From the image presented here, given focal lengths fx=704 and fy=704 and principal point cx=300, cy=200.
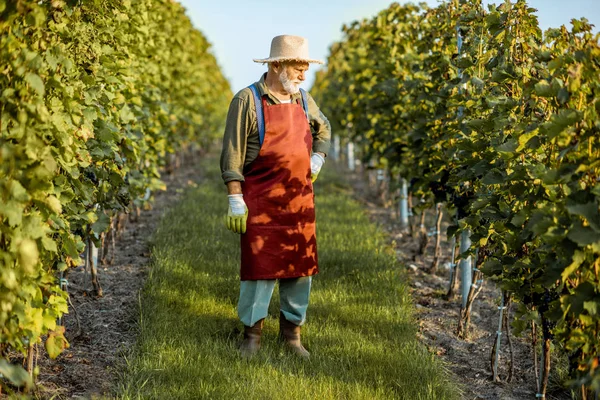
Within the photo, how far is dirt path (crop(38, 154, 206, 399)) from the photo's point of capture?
11.9ft

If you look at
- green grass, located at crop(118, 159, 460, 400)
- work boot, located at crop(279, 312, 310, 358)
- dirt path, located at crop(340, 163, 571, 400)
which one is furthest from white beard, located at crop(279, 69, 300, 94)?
dirt path, located at crop(340, 163, 571, 400)

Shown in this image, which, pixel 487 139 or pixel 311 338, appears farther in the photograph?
pixel 311 338

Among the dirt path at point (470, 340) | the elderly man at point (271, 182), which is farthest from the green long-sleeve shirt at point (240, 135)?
the dirt path at point (470, 340)

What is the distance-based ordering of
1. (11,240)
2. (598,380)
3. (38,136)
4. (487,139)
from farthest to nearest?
(487,139) < (38,136) < (11,240) < (598,380)

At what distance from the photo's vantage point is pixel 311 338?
436 cm

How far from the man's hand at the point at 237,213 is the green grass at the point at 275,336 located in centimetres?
70

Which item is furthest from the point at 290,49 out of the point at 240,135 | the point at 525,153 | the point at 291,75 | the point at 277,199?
the point at 525,153

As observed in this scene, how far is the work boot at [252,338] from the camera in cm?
412

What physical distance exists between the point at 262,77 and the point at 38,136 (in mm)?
1594

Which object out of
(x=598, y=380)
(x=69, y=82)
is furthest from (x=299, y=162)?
(x=598, y=380)

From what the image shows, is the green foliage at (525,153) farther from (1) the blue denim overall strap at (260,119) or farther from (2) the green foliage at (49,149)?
(2) the green foliage at (49,149)

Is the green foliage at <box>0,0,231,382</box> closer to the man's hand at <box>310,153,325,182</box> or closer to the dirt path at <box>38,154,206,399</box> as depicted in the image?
the dirt path at <box>38,154,206,399</box>

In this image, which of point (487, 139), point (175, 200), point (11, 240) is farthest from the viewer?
point (175, 200)

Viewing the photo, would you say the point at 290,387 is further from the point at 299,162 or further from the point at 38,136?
the point at 38,136
